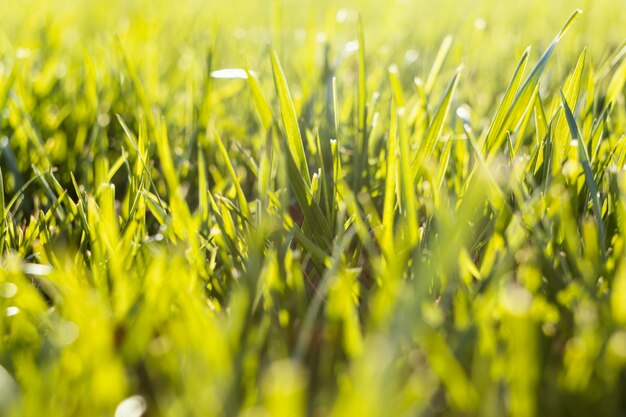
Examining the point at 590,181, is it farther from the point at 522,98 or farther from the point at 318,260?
the point at 318,260

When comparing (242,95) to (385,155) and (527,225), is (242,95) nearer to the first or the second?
(385,155)

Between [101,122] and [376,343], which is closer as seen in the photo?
[376,343]

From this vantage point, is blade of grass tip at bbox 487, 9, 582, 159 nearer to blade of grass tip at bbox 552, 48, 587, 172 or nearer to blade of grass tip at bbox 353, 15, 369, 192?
blade of grass tip at bbox 552, 48, 587, 172

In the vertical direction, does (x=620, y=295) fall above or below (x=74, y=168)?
above

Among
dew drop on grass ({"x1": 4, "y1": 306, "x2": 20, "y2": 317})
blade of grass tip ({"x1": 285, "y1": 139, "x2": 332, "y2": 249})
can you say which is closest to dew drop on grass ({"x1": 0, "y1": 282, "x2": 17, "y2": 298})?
dew drop on grass ({"x1": 4, "y1": 306, "x2": 20, "y2": 317})

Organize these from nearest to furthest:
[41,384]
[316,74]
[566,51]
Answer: [41,384] → [316,74] → [566,51]

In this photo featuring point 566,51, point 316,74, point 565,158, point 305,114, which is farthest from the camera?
point 566,51

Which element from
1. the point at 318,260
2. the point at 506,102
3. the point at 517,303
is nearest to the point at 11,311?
the point at 318,260

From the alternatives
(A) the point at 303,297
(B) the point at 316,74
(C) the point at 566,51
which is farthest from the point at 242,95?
(A) the point at 303,297
